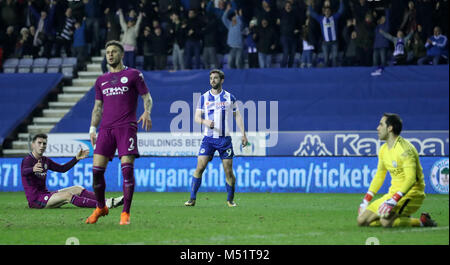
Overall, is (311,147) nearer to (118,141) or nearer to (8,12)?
(8,12)

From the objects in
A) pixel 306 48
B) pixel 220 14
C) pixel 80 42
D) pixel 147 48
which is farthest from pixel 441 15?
pixel 80 42

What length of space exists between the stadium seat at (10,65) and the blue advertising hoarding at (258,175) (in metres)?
8.16

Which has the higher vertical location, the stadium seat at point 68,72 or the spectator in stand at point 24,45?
the spectator in stand at point 24,45

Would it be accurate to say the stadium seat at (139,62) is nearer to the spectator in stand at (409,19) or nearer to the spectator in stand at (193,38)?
the spectator in stand at (193,38)

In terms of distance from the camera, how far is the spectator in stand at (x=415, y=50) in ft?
77.5

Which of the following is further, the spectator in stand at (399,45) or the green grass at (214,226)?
the spectator in stand at (399,45)

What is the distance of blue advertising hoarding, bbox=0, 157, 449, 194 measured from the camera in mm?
18828

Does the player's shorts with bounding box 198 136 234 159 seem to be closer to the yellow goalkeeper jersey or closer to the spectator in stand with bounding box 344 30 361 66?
the yellow goalkeeper jersey

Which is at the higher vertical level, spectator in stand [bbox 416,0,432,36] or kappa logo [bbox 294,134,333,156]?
spectator in stand [bbox 416,0,432,36]

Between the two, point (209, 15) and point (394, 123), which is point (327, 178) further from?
point (394, 123)

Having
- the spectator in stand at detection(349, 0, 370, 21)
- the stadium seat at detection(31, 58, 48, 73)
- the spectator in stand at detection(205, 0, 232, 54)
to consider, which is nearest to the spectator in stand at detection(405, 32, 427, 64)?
the spectator in stand at detection(349, 0, 370, 21)

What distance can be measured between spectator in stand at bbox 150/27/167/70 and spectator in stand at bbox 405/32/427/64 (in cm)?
777

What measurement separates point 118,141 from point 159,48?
16.3 metres

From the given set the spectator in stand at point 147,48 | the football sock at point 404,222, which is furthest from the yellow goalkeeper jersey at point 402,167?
the spectator in stand at point 147,48
